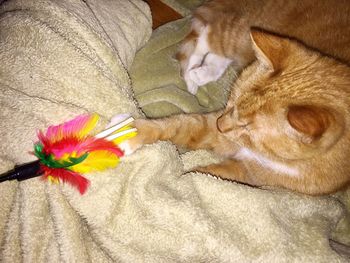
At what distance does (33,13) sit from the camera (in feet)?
4.10

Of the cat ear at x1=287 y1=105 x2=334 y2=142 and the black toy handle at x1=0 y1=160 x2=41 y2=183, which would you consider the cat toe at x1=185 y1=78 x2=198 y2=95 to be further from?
the black toy handle at x1=0 y1=160 x2=41 y2=183

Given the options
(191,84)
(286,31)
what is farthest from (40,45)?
(286,31)

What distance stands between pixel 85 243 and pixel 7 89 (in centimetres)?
55

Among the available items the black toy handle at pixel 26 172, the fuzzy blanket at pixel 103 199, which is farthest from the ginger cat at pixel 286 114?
the black toy handle at pixel 26 172

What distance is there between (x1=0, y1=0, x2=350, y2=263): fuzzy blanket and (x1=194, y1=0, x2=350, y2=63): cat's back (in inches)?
30.9

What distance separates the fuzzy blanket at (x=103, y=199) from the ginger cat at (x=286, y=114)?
142 millimetres

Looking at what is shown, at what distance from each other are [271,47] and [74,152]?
0.77 metres

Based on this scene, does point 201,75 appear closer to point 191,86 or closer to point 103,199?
point 191,86

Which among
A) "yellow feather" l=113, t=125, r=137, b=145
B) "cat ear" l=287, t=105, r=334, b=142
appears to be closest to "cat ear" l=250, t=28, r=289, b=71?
"cat ear" l=287, t=105, r=334, b=142

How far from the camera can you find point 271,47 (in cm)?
122

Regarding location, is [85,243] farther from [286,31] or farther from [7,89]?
[286,31]

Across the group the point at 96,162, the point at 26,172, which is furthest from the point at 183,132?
the point at 26,172

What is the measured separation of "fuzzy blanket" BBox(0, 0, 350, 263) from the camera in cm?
101

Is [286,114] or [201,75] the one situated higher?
[286,114]
